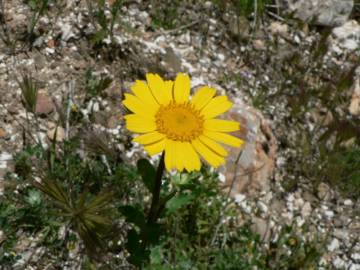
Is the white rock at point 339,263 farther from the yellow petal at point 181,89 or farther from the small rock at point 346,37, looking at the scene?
the small rock at point 346,37

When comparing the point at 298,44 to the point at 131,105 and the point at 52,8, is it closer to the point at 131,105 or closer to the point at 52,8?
the point at 52,8

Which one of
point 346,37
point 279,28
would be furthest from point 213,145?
point 346,37

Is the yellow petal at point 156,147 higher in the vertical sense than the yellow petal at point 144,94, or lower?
lower

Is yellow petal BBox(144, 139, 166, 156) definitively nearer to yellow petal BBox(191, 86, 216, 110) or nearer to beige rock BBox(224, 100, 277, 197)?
yellow petal BBox(191, 86, 216, 110)

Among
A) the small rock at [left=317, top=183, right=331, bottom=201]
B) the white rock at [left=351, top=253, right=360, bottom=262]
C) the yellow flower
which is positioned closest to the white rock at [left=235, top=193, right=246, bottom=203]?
the small rock at [left=317, top=183, right=331, bottom=201]

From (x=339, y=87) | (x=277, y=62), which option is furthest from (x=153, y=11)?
(x=339, y=87)

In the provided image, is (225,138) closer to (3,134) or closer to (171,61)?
(3,134)

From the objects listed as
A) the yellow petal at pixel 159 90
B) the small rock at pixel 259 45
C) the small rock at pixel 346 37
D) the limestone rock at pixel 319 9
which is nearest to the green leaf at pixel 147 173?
the yellow petal at pixel 159 90
